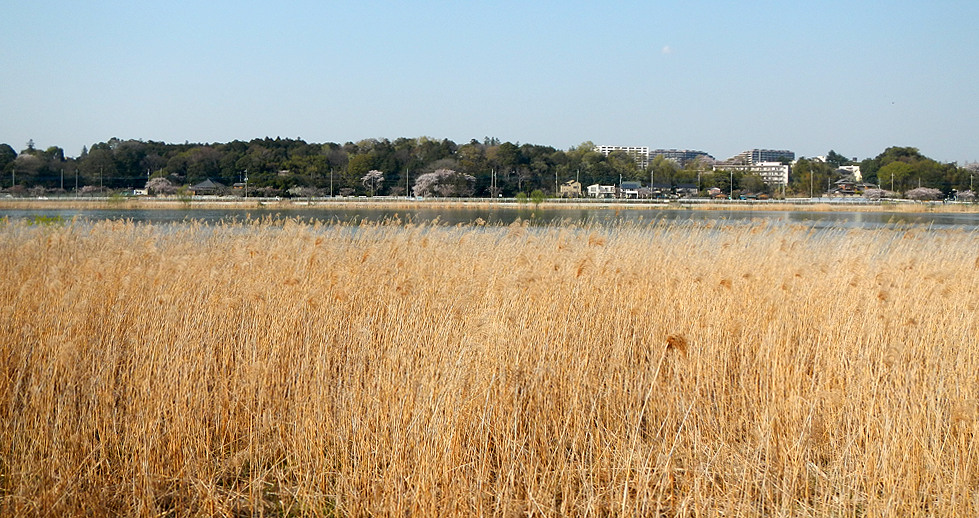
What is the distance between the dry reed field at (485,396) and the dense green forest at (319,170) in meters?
71.2

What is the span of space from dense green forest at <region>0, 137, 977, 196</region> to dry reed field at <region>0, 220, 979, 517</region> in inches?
2803

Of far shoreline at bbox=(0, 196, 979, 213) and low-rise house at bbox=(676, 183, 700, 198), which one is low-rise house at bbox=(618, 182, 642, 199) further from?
far shoreline at bbox=(0, 196, 979, 213)

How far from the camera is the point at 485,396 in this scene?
4004mm

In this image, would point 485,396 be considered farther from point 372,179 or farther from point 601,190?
point 601,190

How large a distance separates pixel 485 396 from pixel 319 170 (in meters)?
84.1

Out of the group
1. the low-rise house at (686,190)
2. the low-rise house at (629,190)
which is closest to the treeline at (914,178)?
the low-rise house at (686,190)

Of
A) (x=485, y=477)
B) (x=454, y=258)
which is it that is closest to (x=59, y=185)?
(x=454, y=258)

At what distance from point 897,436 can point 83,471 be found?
415cm

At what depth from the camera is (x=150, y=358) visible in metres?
4.66

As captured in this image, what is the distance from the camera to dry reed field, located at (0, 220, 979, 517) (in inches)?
135

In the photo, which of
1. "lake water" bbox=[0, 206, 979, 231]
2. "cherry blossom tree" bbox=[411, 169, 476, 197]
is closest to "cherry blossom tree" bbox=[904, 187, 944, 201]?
"lake water" bbox=[0, 206, 979, 231]

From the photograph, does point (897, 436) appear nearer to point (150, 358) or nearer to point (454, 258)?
point (150, 358)

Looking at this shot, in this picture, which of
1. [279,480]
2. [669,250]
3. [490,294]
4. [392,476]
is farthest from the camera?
[669,250]

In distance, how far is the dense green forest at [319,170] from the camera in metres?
80.4
